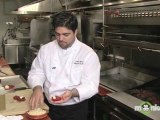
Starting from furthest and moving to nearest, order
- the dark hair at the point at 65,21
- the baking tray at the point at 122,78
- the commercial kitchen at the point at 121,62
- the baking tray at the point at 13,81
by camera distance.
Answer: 1. the baking tray at the point at 122,78
2. the baking tray at the point at 13,81
3. the commercial kitchen at the point at 121,62
4. the dark hair at the point at 65,21

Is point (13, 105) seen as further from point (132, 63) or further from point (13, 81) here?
point (132, 63)

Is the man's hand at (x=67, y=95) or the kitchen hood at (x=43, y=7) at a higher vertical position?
the kitchen hood at (x=43, y=7)

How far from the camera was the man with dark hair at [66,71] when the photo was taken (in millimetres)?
1896

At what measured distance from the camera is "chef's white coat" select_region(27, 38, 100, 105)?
1.98 m

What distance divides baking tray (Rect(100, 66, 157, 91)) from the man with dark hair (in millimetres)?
850

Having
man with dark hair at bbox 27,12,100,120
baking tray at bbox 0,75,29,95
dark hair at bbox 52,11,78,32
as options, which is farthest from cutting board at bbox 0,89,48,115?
dark hair at bbox 52,11,78,32

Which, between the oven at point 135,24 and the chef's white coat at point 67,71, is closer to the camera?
the chef's white coat at point 67,71

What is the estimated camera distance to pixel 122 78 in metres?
3.23

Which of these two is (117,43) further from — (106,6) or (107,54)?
(107,54)

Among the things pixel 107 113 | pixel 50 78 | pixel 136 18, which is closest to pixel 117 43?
pixel 136 18

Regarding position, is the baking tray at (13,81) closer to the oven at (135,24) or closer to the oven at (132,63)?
the oven at (132,63)

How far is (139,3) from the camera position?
8.00 feet

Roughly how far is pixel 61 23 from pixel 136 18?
0.94 meters

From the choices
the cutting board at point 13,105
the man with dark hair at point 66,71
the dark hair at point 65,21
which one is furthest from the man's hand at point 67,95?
the dark hair at point 65,21
